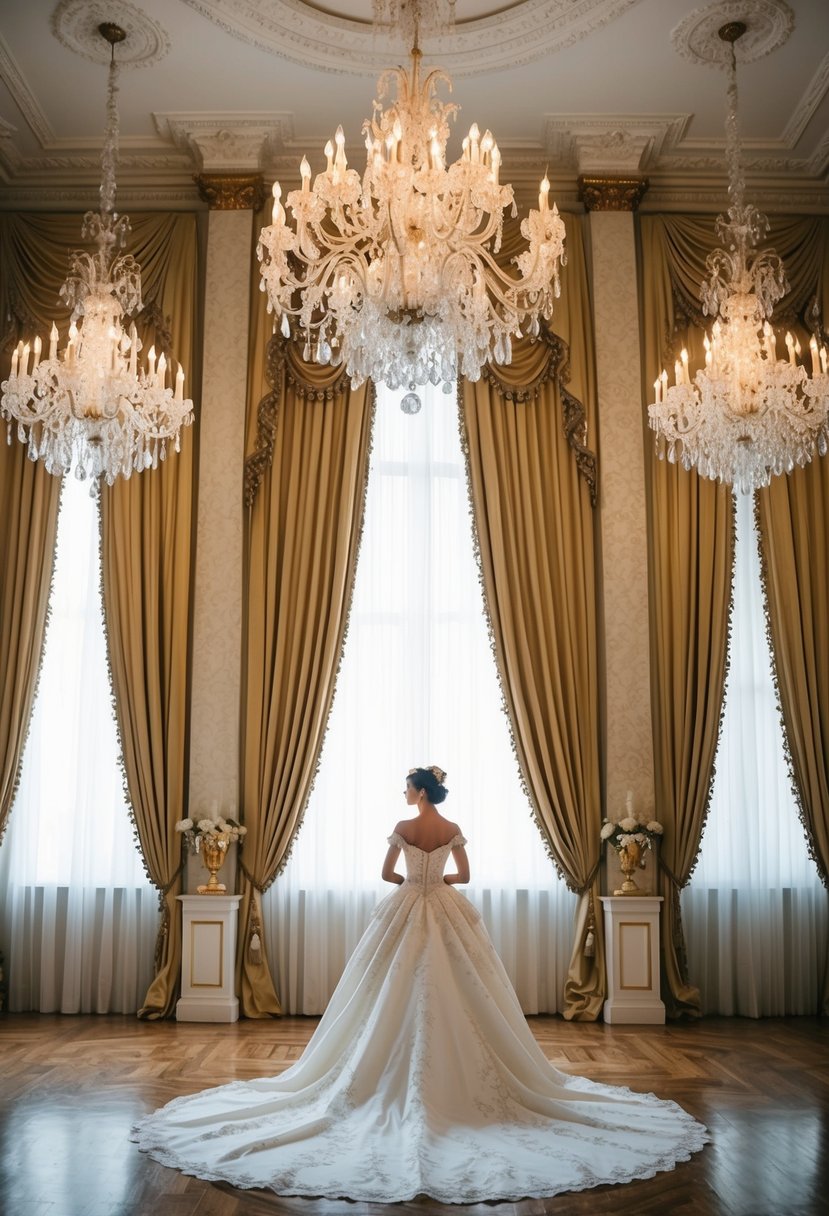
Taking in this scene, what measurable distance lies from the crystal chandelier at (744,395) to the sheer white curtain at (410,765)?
2141mm

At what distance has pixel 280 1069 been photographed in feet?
18.5

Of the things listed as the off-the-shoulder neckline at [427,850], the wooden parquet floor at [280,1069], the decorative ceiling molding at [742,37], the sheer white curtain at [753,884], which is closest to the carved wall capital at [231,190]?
the decorative ceiling molding at [742,37]

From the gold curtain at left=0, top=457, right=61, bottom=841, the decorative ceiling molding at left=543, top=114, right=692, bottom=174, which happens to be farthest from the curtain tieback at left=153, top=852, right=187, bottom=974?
the decorative ceiling molding at left=543, top=114, right=692, bottom=174

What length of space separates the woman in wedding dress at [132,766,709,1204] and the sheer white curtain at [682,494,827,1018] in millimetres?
2425

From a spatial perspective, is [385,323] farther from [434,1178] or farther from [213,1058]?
[213,1058]

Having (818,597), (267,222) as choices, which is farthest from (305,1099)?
(267,222)

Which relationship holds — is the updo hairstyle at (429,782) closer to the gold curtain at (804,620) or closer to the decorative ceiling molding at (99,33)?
the gold curtain at (804,620)

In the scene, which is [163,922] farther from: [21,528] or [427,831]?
[21,528]

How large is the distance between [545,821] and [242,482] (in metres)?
3.04

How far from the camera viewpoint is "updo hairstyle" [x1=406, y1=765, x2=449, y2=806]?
5.41 meters

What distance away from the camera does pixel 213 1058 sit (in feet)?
19.3

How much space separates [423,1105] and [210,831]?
2.95 metres

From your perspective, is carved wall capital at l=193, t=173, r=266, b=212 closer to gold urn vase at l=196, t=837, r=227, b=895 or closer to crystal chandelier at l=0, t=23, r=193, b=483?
crystal chandelier at l=0, t=23, r=193, b=483

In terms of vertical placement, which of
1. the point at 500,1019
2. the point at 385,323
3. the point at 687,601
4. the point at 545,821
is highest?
the point at 385,323
